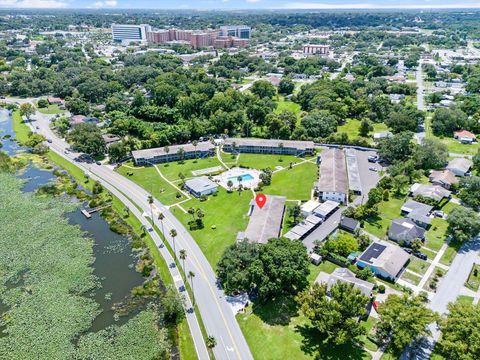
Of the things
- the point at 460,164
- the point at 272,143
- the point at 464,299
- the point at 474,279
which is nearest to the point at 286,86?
the point at 272,143

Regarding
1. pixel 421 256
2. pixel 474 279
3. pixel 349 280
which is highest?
pixel 349 280

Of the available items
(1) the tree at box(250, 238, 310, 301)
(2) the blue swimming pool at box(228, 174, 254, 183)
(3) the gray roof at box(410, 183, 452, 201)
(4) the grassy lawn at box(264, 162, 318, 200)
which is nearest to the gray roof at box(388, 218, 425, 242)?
(3) the gray roof at box(410, 183, 452, 201)

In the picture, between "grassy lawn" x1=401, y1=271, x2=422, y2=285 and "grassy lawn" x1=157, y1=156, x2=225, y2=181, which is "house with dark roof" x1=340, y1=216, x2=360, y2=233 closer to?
"grassy lawn" x1=401, y1=271, x2=422, y2=285

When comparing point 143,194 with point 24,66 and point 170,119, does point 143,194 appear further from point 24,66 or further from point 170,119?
point 24,66

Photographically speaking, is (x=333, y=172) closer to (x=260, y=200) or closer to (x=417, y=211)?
(x=417, y=211)

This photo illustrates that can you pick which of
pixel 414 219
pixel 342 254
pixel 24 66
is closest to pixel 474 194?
pixel 414 219
